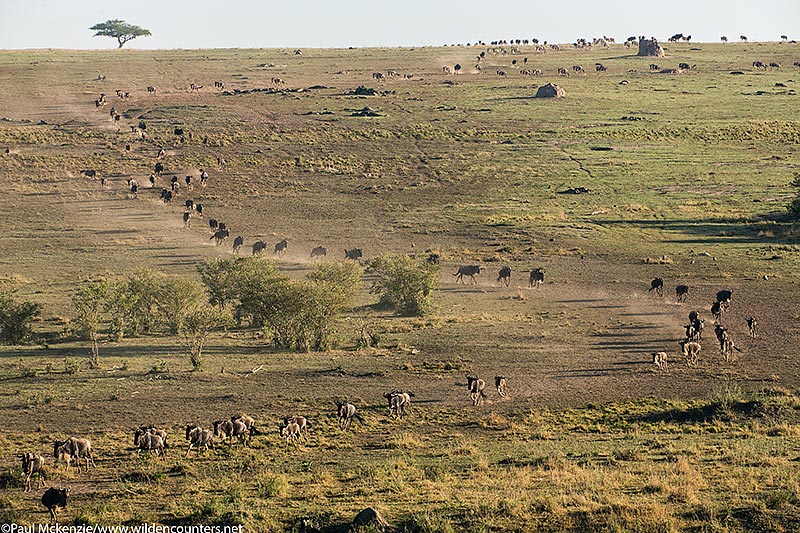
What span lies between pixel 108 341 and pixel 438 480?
1939 centimetres

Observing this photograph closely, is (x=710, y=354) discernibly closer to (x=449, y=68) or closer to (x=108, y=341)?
(x=108, y=341)

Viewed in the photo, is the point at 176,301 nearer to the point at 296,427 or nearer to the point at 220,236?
the point at 296,427

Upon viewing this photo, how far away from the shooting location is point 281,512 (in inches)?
823

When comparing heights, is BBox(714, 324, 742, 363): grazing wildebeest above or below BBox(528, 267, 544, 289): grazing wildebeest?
below

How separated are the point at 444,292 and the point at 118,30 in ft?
499

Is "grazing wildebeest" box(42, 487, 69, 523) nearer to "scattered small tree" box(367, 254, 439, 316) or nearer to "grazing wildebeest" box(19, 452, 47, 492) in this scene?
"grazing wildebeest" box(19, 452, 47, 492)

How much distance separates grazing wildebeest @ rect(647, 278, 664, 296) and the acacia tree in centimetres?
15620

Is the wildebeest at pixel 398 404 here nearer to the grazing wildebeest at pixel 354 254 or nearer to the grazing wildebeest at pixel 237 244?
the grazing wildebeest at pixel 354 254

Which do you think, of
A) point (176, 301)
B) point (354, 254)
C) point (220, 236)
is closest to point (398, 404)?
point (176, 301)

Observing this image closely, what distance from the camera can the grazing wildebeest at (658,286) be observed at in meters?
46.6

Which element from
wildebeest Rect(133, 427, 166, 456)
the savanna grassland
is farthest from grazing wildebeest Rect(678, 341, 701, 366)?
wildebeest Rect(133, 427, 166, 456)

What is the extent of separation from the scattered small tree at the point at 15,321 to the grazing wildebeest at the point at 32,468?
53.7 feet

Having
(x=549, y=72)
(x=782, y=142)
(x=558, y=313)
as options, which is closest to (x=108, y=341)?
(x=558, y=313)

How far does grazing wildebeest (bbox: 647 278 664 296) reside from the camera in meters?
46.6
